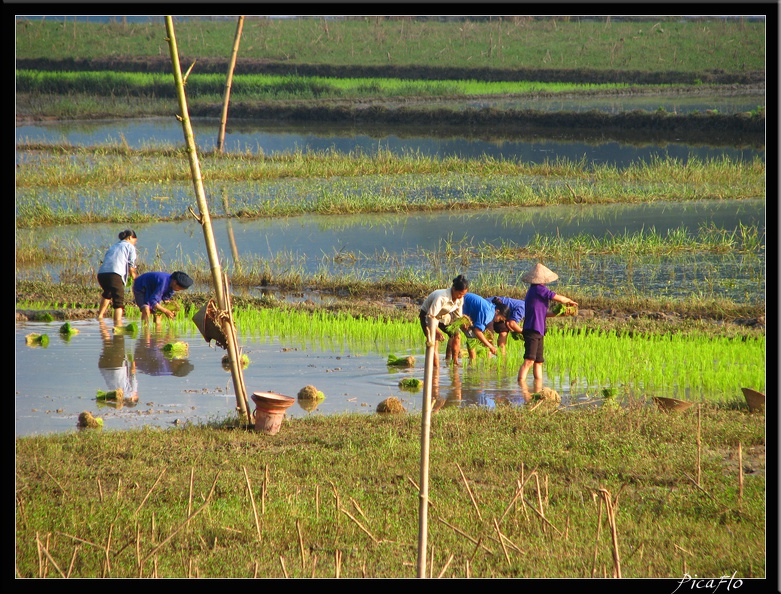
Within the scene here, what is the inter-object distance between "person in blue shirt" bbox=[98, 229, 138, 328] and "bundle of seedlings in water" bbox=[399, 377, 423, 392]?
3625mm

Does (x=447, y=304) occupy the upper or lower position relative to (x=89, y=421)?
upper

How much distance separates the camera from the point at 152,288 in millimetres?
9883

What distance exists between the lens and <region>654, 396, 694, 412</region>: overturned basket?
22.3 ft

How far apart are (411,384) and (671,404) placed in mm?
2169

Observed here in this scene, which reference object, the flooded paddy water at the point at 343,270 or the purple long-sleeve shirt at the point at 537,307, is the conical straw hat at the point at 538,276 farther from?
the flooded paddy water at the point at 343,270

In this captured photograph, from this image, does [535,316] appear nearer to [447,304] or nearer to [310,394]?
Answer: [447,304]

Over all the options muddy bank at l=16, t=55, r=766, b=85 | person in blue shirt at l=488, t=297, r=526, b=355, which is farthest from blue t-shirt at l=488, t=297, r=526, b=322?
muddy bank at l=16, t=55, r=766, b=85

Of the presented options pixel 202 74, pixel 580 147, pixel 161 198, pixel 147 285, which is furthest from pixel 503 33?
pixel 147 285

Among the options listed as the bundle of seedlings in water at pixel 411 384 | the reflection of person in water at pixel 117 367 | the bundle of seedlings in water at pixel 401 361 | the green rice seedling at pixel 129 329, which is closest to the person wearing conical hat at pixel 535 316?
the bundle of seedlings in water at pixel 411 384

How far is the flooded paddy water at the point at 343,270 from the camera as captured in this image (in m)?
7.60

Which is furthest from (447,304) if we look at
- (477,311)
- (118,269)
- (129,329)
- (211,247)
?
(118,269)
